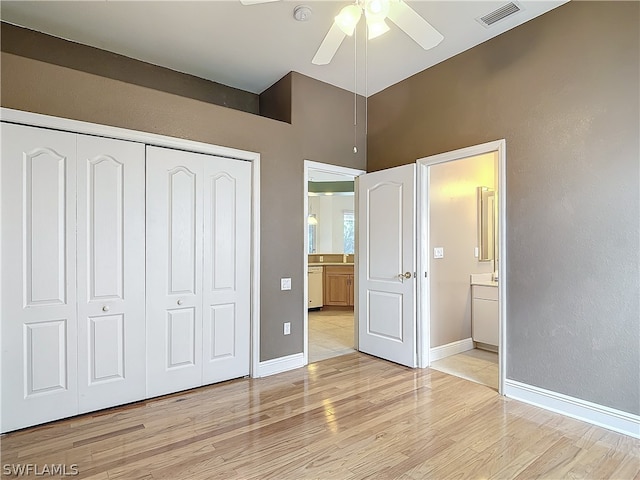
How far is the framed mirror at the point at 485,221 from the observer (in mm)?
4289

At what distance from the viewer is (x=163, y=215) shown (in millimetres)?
2912

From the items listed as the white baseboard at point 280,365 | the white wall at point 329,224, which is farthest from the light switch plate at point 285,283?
the white wall at point 329,224

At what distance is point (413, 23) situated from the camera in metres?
1.90

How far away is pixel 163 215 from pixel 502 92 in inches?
121

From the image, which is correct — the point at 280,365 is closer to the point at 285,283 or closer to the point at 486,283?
the point at 285,283

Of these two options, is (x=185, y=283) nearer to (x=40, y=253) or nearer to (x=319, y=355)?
(x=40, y=253)

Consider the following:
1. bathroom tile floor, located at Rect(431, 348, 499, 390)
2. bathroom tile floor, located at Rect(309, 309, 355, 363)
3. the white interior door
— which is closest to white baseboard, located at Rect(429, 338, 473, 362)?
bathroom tile floor, located at Rect(431, 348, 499, 390)

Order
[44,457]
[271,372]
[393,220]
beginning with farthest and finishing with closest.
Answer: [393,220] → [271,372] → [44,457]

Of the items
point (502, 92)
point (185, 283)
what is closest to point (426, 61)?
point (502, 92)

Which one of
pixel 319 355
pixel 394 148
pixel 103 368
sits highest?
pixel 394 148

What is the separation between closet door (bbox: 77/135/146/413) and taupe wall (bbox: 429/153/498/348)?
2857mm

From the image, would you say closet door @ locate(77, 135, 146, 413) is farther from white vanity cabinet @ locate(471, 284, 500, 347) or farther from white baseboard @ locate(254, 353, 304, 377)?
white vanity cabinet @ locate(471, 284, 500, 347)

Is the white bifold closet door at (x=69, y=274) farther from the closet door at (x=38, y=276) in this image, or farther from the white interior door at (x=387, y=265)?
the white interior door at (x=387, y=265)

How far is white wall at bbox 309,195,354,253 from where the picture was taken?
8617 mm
